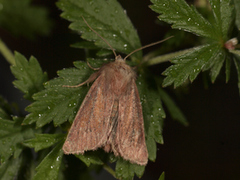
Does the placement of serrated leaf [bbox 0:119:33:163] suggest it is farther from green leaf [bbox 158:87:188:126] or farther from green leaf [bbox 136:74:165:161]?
green leaf [bbox 158:87:188:126]

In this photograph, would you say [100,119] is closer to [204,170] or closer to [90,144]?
[90,144]

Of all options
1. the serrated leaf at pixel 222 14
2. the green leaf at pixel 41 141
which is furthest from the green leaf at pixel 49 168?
the serrated leaf at pixel 222 14

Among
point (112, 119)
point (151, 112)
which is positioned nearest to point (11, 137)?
point (112, 119)

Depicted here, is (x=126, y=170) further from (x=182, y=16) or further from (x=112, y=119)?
(x=182, y=16)

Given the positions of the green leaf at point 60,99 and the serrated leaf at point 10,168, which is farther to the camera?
the serrated leaf at point 10,168

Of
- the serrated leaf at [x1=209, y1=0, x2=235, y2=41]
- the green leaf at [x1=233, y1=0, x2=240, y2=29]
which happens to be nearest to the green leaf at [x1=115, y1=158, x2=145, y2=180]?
the serrated leaf at [x1=209, y1=0, x2=235, y2=41]

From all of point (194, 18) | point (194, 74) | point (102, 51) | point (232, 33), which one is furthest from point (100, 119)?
point (232, 33)

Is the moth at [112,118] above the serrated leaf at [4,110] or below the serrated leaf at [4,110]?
below

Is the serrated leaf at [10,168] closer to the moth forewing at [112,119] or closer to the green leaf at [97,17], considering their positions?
the moth forewing at [112,119]
